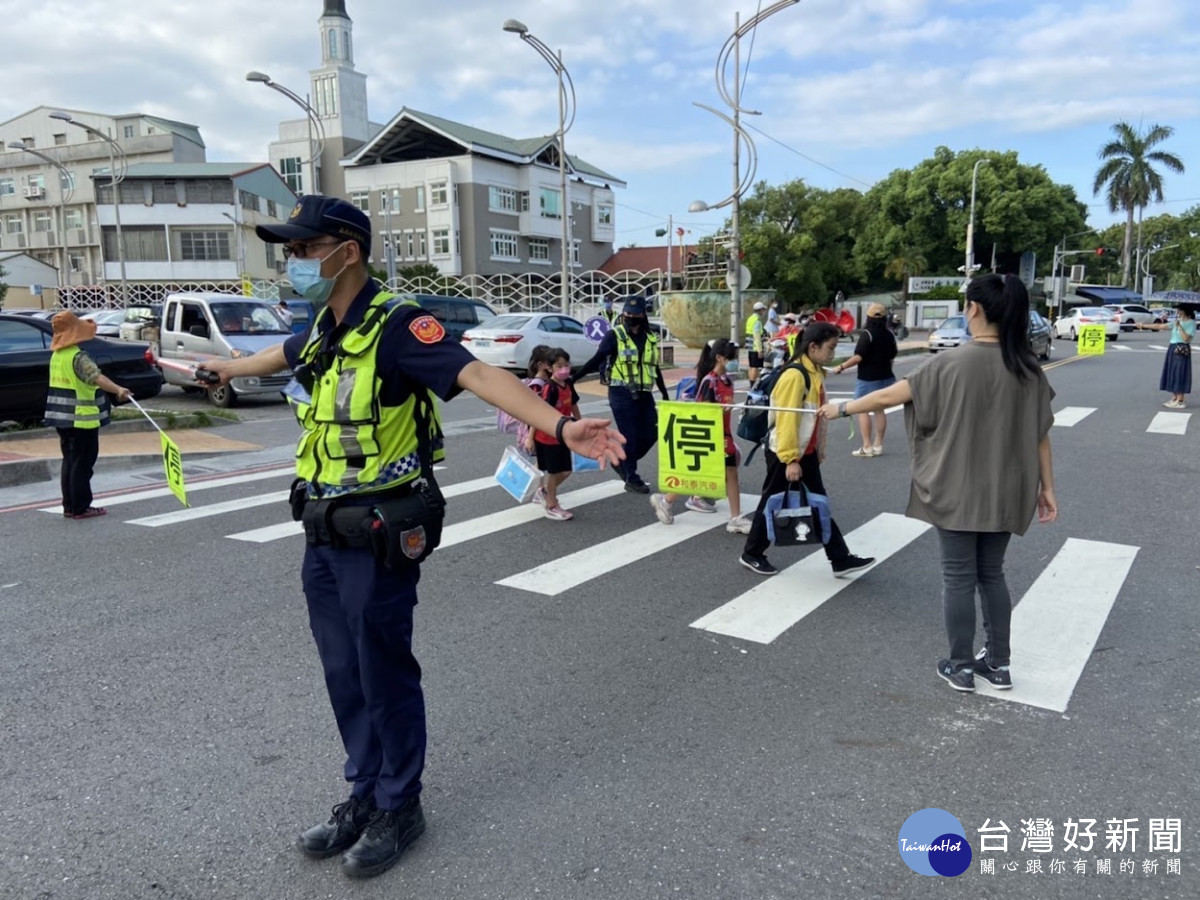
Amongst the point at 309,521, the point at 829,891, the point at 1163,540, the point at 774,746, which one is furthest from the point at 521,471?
the point at 1163,540

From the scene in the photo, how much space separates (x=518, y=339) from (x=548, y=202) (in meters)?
39.3

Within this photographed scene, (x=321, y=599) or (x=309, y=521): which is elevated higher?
(x=309, y=521)

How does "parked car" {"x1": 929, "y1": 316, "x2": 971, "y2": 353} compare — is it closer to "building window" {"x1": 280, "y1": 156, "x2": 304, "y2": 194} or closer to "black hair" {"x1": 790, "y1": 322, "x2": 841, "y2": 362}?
"black hair" {"x1": 790, "y1": 322, "x2": 841, "y2": 362}

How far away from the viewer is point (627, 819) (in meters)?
3.01

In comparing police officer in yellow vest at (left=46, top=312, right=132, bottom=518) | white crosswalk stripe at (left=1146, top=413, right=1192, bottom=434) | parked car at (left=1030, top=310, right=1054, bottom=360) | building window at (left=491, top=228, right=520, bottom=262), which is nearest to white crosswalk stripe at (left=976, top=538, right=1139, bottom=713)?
police officer in yellow vest at (left=46, top=312, right=132, bottom=518)

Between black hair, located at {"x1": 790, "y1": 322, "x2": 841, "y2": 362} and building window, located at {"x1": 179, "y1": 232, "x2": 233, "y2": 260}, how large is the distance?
5624 cm

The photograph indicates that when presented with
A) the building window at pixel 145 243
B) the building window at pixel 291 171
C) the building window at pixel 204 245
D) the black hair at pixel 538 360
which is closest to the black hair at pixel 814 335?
the black hair at pixel 538 360

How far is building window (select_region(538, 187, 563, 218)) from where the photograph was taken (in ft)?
183

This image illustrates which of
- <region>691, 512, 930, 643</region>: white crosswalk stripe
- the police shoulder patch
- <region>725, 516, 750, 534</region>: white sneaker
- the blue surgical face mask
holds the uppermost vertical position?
the blue surgical face mask

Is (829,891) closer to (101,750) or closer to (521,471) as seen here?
(101,750)

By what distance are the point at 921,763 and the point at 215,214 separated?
193 ft

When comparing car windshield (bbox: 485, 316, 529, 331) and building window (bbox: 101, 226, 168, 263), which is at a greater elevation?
building window (bbox: 101, 226, 168, 263)

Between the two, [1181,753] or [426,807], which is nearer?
[426,807]

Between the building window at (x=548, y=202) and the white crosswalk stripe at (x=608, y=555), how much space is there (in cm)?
5119
